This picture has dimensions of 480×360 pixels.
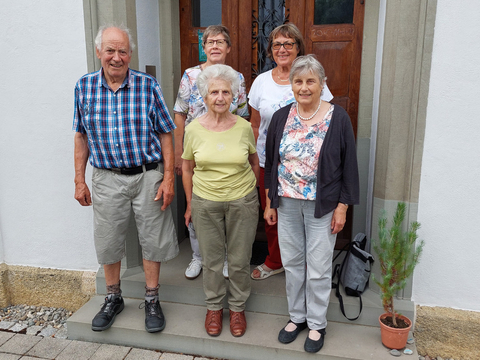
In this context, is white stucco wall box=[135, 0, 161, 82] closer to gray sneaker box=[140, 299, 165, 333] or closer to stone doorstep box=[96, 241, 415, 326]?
stone doorstep box=[96, 241, 415, 326]

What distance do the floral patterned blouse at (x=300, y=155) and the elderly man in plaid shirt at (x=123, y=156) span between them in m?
0.83

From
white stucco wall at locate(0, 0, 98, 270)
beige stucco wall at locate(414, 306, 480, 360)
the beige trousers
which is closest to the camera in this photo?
the beige trousers

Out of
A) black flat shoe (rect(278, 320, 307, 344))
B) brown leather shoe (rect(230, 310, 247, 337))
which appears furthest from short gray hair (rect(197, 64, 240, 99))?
black flat shoe (rect(278, 320, 307, 344))

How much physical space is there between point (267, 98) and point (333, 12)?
1241mm

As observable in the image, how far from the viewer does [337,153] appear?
2.28 meters

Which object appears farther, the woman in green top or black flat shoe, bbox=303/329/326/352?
black flat shoe, bbox=303/329/326/352

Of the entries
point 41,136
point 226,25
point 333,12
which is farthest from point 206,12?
point 41,136

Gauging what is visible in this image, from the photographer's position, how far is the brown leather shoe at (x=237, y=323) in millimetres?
2746

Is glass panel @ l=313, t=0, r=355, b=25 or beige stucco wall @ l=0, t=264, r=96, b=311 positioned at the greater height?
glass panel @ l=313, t=0, r=355, b=25

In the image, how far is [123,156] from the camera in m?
2.64

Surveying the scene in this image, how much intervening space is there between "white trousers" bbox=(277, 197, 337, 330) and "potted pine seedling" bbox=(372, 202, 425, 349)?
0.36 meters

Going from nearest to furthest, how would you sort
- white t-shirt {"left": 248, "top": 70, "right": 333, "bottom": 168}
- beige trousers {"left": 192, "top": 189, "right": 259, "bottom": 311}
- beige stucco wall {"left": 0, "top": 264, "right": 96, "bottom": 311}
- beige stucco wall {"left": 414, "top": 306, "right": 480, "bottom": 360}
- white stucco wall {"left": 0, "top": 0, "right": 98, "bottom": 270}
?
1. beige trousers {"left": 192, "top": 189, "right": 259, "bottom": 311}
2. white t-shirt {"left": 248, "top": 70, "right": 333, "bottom": 168}
3. beige stucco wall {"left": 414, "top": 306, "right": 480, "bottom": 360}
4. white stucco wall {"left": 0, "top": 0, "right": 98, "bottom": 270}
5. beige stucco wall {"left": 0, "top": 264, "right": 96, "bottom": 311}

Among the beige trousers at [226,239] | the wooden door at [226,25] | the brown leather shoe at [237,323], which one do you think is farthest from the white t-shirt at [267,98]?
the brown leather shoe at [237,323]

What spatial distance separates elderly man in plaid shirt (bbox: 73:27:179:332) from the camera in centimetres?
259
